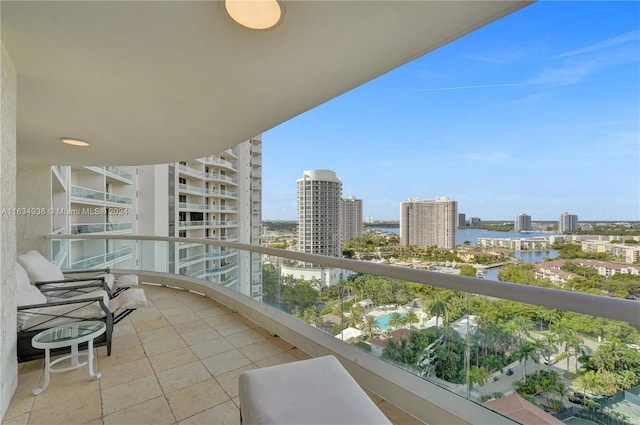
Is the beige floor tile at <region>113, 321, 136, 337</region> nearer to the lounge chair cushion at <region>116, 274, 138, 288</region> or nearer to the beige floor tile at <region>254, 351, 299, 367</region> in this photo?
the lounge chair cushion at <region>116, 274, 138, 288</region>

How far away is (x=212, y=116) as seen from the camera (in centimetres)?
317

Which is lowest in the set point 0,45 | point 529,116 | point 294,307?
point 294,307

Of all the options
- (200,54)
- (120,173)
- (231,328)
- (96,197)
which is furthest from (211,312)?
(120,173)

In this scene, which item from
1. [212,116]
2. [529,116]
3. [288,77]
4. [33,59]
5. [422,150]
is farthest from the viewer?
[422,150]

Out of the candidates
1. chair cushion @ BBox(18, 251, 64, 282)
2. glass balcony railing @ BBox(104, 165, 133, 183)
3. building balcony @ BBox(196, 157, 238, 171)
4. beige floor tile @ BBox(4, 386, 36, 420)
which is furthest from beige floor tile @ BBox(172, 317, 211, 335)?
building balcony @ BBox(196, 157, 238, 171)

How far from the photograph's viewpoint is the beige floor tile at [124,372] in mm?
2467

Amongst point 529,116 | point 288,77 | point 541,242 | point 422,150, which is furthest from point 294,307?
point 422,150

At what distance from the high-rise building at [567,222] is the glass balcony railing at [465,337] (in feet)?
18.2

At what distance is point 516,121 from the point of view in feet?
43.1

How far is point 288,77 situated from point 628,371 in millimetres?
2595

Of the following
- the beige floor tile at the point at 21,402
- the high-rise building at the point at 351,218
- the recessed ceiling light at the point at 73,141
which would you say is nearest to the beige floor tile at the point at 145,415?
the beige floor tile at the point at 21,402

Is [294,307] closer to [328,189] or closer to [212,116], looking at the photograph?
[212,116]

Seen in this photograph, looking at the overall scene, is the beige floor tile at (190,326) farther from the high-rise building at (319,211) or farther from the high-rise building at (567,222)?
the high-rise building at (319,211)

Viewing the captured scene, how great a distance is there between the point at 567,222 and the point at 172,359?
312 inches
